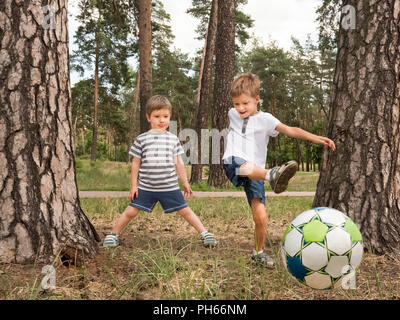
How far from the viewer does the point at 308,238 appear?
2.46m

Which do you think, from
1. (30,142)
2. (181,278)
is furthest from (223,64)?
(181,278)

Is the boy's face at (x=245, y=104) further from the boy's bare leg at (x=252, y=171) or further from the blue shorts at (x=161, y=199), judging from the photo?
the blue shorts at (x=161, y=199)

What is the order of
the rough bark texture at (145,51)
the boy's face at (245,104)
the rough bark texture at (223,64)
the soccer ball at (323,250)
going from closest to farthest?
the soccer ball at (323,250)
the boy's face at (245,104)
the rough bark texture at (145,51)
the rough bark texture at (223,64)

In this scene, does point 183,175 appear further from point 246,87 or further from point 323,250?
point 323,250

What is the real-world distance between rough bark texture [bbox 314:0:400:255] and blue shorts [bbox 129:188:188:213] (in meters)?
1.70

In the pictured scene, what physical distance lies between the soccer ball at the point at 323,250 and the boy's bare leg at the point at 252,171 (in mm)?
769

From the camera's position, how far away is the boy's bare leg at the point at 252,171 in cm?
325

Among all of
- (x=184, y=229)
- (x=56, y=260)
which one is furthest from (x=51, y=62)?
(x=184, y=229)

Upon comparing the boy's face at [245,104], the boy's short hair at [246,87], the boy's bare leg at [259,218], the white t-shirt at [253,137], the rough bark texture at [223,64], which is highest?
the rough bark texture at [223,64]

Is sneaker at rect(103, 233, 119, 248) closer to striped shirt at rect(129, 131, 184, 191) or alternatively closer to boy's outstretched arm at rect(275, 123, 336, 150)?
striped shirt at rect(129, 131, 184, 191)

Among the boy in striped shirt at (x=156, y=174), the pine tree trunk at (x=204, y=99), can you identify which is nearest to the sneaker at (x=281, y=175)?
the boy in striped shirt at (x=156, y=174)

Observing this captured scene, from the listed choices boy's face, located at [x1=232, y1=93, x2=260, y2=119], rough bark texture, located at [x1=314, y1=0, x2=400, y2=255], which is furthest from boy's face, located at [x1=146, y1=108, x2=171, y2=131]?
rough bark texture, located at [x1=314, y1=0, x2=400, y2=255]

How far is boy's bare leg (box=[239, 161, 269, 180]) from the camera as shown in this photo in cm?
325

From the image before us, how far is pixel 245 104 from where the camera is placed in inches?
133
